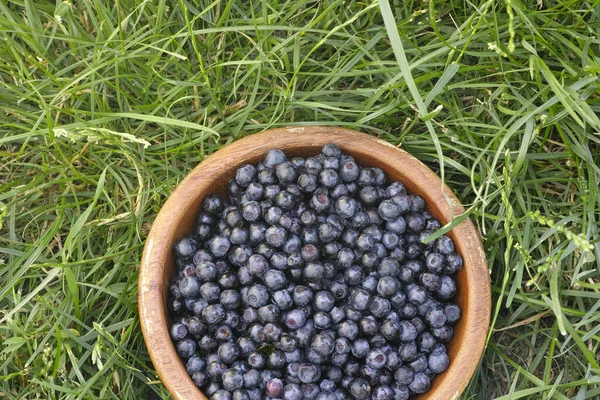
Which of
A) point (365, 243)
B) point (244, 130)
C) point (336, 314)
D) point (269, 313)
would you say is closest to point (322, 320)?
point (336, 314)

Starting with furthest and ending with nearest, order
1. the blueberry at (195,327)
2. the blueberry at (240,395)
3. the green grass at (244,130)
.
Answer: the green grass at (244,130)
the blueberry at (195,327)
the blueberry at (240,395)

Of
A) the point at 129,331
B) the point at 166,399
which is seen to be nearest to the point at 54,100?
the point at 129,331

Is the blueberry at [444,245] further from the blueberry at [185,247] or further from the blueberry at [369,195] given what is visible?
the blueberry at [185,247]

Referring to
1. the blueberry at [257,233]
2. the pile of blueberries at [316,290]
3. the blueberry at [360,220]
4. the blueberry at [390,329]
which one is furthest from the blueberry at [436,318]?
the blueberry at [257,233]

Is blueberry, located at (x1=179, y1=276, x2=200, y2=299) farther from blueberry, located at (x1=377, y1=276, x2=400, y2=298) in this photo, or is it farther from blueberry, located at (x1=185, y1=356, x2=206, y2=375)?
blueberry, located at (x1=377, y1=276, x2=400, y2=298)

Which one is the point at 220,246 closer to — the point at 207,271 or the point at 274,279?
the point at 207,271
